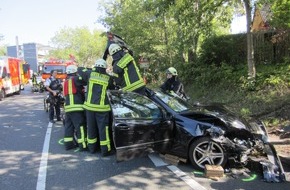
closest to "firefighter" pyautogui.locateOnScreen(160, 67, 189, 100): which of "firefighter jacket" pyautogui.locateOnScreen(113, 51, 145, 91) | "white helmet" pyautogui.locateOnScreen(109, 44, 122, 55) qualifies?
"firefighter jacket" pyautogui.locateOnScreen(113, 51, 145, 91)

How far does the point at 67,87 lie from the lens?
7289mm

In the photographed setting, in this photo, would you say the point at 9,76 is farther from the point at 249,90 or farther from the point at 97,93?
the point at 97,93

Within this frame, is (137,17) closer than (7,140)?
No

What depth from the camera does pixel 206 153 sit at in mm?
5512

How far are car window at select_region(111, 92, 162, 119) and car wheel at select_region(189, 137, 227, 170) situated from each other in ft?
2.71

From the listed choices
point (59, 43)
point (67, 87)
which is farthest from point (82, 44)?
point (67, 87)

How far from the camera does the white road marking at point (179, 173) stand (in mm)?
4880

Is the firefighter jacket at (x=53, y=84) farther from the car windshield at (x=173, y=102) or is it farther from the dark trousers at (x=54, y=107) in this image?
the car windshield at (x=173, y=102)

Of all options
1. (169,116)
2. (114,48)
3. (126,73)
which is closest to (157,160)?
(169,116)

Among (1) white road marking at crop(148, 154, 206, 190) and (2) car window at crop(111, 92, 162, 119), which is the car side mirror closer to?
(2) car window at crop(111, 92, 162, 119)

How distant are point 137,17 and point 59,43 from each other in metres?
45.9

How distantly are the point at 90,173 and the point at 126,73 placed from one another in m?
2.28

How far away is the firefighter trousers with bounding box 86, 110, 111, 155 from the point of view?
247 inches

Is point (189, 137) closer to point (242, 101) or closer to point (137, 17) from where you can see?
point (242, 101)
